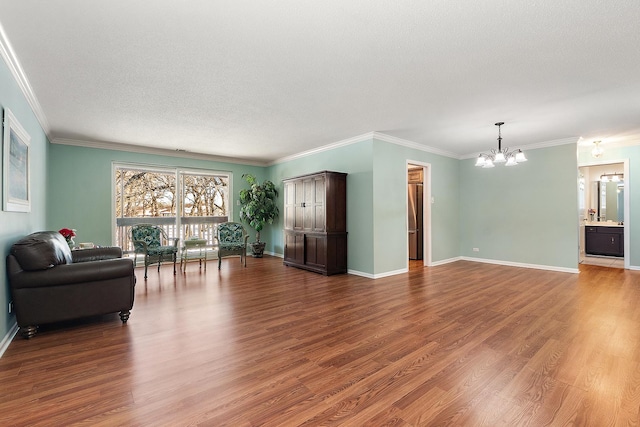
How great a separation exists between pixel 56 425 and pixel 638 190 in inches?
350

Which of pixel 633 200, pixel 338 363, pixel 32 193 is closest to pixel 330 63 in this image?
pixel 338 363

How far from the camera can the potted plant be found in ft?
24.5

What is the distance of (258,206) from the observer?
750 cm

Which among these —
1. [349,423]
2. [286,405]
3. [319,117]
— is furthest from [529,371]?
[319,117]

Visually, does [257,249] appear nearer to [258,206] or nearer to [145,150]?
[258,206]

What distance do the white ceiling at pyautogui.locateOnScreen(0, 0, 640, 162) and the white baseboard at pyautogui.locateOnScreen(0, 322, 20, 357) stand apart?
2.49 m

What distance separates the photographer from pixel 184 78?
310cm

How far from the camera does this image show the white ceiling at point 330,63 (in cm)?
208

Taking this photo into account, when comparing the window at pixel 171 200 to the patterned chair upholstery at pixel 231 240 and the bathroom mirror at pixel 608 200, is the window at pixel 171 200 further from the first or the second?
the bathroom mirror at pixel 608 200

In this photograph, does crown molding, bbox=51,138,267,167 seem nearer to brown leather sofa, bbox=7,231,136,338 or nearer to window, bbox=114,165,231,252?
window, bbox=114,165,231,252

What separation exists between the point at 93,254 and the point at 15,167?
4.56 ft

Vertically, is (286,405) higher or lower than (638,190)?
lower

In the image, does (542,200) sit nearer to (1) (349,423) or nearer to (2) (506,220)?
(2) (506,220)

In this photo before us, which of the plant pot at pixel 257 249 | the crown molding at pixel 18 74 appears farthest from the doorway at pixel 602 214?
the crown molding at pixel 18 74
